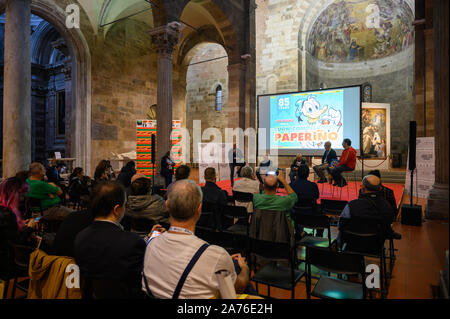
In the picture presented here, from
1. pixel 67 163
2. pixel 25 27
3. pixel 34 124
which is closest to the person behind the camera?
pixel 25 27

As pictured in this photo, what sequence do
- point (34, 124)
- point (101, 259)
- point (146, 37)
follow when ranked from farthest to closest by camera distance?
point (34, 124) → point (146, 37) → point (101, 259)

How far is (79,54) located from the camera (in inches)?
427

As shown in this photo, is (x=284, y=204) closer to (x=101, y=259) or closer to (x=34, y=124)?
(x=101, y=259)

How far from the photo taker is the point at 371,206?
2.85m

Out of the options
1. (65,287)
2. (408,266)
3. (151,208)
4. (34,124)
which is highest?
(34,124)

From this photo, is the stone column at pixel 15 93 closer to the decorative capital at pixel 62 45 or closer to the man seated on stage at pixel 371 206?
the decorative capital at pixel 62 45

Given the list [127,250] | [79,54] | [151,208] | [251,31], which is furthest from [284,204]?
[79,54]

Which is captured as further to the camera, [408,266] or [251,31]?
[251,31]

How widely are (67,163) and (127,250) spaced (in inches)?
421

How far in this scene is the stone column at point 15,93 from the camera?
560 cm

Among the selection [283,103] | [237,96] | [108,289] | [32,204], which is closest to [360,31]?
[283,103]

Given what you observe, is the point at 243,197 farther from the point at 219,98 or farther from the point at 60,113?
the point at 219,98

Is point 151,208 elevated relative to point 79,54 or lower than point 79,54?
lower

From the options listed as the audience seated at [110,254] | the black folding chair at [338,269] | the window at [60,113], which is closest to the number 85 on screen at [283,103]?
the black folding chair at [338,269]
